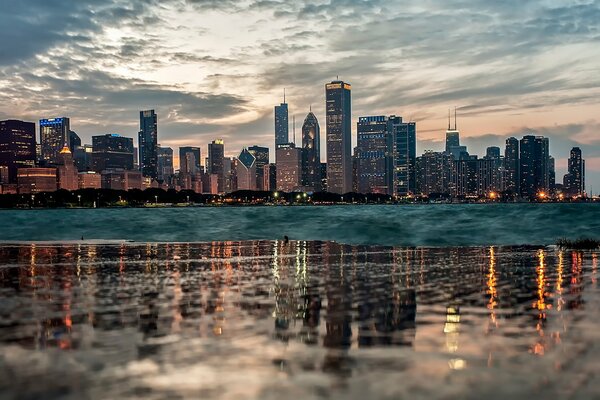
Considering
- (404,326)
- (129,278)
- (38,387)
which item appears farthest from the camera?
(129,278)

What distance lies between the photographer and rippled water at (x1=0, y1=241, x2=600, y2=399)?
1215 cm

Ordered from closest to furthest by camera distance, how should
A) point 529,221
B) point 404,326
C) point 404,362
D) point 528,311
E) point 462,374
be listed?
point 462,374 → point 404,362 → point 404,326 → point 528,311 → point 529,221

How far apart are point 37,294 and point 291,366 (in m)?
16.1

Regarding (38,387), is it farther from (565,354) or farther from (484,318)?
(484,318)

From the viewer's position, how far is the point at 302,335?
1695 cm

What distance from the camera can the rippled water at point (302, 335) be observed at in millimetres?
12148

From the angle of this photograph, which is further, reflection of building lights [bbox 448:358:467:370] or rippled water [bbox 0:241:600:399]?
reflection of building lights [bbox 448:358:467:370]

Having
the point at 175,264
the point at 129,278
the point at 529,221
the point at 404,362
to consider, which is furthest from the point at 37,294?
the point at 529,221

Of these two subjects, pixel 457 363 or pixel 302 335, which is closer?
pixel 457 363

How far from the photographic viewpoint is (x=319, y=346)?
15.6 meters

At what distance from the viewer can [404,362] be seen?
13.8 metres

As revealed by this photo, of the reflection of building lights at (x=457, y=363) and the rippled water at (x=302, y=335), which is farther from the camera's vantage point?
the reflection of building lights at (x=457, y=363)

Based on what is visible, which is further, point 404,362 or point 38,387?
point 404,362

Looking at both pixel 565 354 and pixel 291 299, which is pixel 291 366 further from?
pixel 291 299
